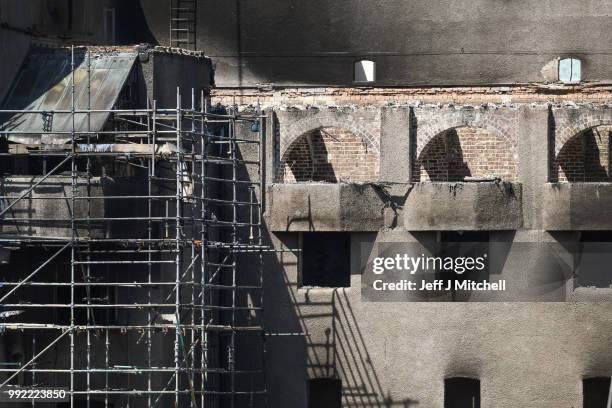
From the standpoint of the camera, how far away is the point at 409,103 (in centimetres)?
4575

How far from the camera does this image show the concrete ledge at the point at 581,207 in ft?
146

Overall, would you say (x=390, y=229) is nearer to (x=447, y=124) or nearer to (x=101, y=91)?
(x=447, y=124)

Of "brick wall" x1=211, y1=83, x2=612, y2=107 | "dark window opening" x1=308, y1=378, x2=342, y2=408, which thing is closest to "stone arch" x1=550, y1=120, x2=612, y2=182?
"brick wall" x1=211, y1=83, x2=612, y2=107

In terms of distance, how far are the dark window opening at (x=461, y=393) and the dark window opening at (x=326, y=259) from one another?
3.04 metres

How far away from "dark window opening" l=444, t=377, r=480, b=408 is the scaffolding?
377cm

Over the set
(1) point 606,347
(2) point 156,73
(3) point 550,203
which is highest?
(2) point 156,73

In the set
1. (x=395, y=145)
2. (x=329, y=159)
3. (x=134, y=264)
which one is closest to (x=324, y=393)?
(x=329, y=159)

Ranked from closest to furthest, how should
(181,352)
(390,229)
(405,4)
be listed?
(181,352) → (390,229) → (405,4)

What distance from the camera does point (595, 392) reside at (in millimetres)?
44656

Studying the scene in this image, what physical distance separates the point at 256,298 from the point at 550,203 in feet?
20.6

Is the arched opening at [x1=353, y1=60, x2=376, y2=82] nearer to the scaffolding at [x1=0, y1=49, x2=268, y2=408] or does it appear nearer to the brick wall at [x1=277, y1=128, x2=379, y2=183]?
the brick wall at [x1=277, y1=128, x2=379, y2=183]

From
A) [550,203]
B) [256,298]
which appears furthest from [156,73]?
[550,203]

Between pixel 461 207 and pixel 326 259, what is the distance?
3.02m

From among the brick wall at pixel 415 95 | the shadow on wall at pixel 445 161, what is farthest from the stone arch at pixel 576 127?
the shadow on wall at pixel 445 161
